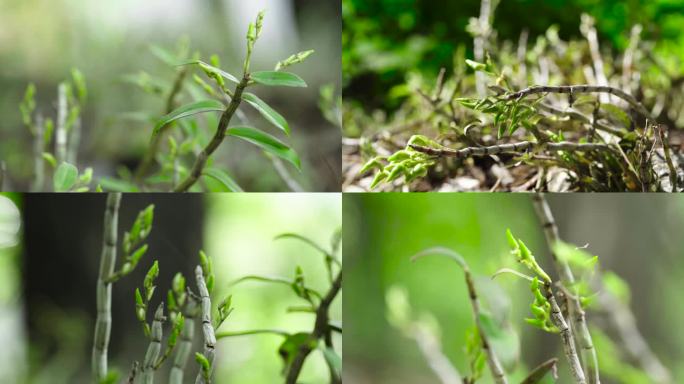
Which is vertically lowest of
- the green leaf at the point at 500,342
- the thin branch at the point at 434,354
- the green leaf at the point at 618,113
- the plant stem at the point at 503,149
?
the thin branch at the point at 434,354

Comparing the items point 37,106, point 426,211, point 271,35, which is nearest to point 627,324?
point 426,211

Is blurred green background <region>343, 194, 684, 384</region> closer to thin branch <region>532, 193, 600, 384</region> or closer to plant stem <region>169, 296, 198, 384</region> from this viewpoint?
thin branch <region>532, 193, 600, 384</region>

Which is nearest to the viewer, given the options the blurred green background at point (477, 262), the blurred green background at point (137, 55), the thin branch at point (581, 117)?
the thin branch at point (581, 117)

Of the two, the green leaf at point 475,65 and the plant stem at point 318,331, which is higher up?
the green leaf at point 475,65

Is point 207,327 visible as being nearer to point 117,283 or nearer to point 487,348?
point 487,348

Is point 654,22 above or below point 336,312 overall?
above

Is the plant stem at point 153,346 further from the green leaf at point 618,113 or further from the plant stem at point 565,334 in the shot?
the green leaf at point 618,113

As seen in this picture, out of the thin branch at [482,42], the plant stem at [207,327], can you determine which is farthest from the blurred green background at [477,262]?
the plant stem at [207,327]

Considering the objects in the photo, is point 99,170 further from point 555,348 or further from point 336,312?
point 555,348
